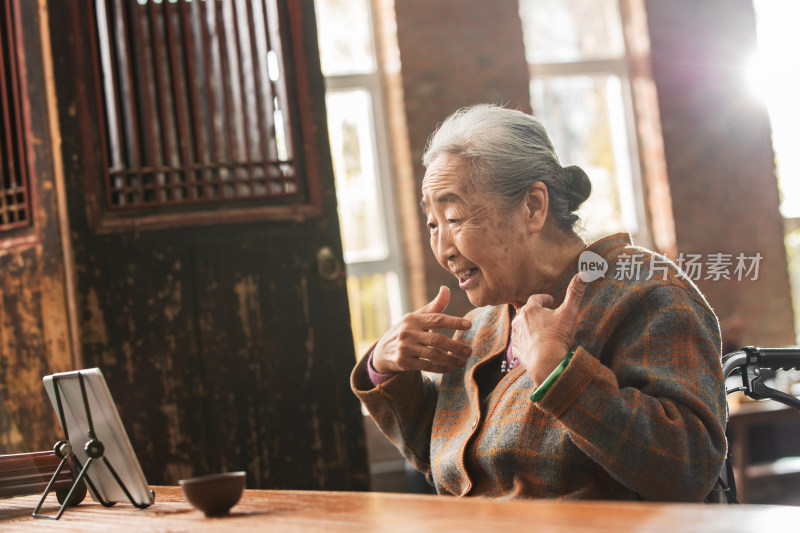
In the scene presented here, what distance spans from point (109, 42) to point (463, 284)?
4.39 ft

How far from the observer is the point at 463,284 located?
1.74m

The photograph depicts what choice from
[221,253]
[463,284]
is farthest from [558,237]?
[221,253]

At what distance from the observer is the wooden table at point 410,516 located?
2.67 ft

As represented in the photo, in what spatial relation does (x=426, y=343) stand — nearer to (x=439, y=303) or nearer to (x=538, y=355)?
(x=439, y=303)

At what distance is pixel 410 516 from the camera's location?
1.00 metres

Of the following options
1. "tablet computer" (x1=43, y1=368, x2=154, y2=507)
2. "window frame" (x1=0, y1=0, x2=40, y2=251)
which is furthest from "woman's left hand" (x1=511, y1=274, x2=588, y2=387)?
"window frame" (x1=0, y1=0, x2=40, y2=251)

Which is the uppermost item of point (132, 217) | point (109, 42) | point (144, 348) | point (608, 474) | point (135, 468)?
point (109, 42)

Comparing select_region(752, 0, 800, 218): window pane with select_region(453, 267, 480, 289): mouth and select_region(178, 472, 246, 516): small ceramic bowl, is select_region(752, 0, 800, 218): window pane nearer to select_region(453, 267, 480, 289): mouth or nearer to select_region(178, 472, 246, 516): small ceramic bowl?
select_region(453, 267, 480, 289): mouth

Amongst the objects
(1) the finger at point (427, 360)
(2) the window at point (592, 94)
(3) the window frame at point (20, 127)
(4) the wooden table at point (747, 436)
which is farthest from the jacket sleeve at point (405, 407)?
(2) the window at point (592, 94)

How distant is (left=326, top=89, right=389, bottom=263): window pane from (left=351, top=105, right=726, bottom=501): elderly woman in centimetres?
303

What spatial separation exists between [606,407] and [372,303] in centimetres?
369

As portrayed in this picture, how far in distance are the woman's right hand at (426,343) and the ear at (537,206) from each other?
0.71 ft

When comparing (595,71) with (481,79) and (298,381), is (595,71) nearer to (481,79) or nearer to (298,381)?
(481,79)

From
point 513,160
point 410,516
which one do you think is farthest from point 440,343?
point 410,516
